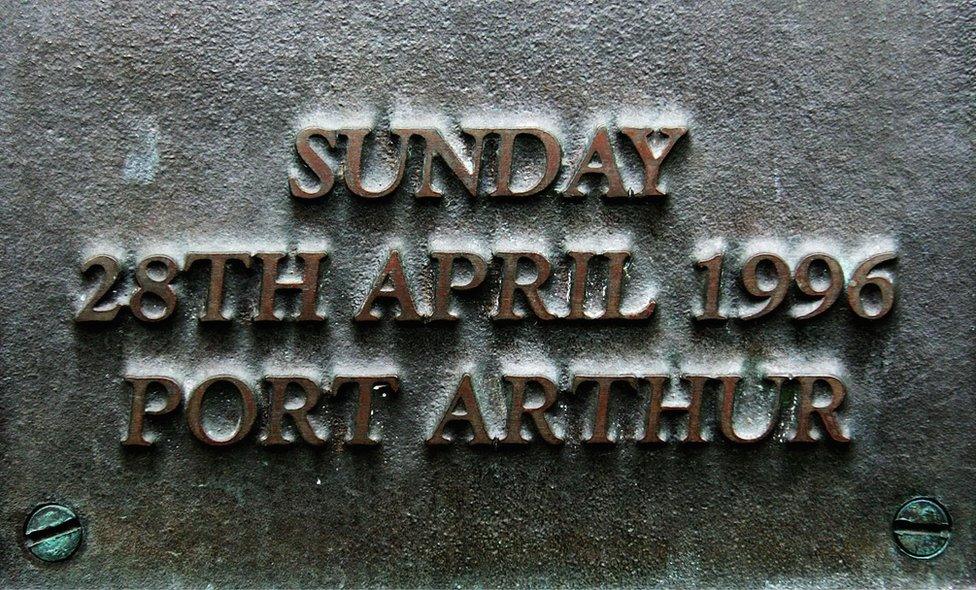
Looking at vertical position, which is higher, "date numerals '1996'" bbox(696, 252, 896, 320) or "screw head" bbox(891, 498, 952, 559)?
"date numerals '1996'" bbox(696, 252, 896, 320)

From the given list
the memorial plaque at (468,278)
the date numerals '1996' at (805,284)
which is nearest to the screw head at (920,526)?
the memorial plaque at (468,278)

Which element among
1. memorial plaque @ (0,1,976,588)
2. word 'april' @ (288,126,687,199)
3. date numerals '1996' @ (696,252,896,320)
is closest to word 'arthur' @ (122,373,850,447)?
memorial plaque @ (0,1,976,588)

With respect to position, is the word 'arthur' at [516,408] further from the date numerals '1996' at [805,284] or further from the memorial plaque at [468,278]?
the date numerals '1996' at [805,284]

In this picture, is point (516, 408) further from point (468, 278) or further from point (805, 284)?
point (805, 284)

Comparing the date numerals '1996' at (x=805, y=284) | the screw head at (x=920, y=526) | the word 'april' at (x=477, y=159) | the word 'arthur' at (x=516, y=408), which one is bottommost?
the screw head at (x=920, y=526)

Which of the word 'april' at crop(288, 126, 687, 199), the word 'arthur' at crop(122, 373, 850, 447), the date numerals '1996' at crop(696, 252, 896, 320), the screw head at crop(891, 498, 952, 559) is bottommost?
the screw head at crop(891, 498, 952, 559)

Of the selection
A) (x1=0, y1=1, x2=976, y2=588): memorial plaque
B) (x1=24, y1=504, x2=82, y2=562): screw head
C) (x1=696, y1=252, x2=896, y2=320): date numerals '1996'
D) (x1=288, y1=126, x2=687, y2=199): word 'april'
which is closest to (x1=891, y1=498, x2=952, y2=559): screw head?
(x1=0, y1=1, x2=976, y2=588): memorial plaque

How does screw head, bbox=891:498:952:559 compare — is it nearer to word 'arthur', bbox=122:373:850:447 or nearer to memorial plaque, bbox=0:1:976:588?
memorial plaque, bbox=0:1:976:588

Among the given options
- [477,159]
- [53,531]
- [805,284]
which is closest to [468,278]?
[477,159]
